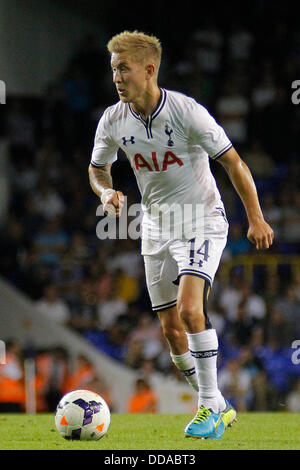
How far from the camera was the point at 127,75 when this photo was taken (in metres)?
6.56

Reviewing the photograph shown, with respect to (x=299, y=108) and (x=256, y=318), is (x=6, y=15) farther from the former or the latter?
(x=256, y=318)

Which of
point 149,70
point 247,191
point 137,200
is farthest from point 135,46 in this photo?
point 137,200

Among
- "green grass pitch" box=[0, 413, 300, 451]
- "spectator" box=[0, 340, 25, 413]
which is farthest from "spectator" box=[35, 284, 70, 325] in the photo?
"green grass pitch" box=[0, 413, 300, 451]

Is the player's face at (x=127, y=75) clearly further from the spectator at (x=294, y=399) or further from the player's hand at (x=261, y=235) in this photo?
the spectator at (x=294, y=399)

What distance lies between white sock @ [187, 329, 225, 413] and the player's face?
5.48 feet

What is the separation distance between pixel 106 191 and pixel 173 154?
0.53 meters

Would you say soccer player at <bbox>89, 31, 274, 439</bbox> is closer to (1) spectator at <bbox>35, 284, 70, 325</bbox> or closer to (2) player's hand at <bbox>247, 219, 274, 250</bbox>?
(2) player's hand at <bbox>247, 219, 274, 250</bbox>

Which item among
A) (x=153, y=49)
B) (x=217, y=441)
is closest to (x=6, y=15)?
(x=153, y=49)

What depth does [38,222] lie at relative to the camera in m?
15.1

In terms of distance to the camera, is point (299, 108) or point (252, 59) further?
point (252, 59)

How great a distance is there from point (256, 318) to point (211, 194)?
6.06m

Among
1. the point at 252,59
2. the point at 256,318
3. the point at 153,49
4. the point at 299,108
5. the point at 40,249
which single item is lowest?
the point at 256,318

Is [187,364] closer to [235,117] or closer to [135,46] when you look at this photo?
[135,46]

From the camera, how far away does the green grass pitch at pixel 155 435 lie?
6074 mm
